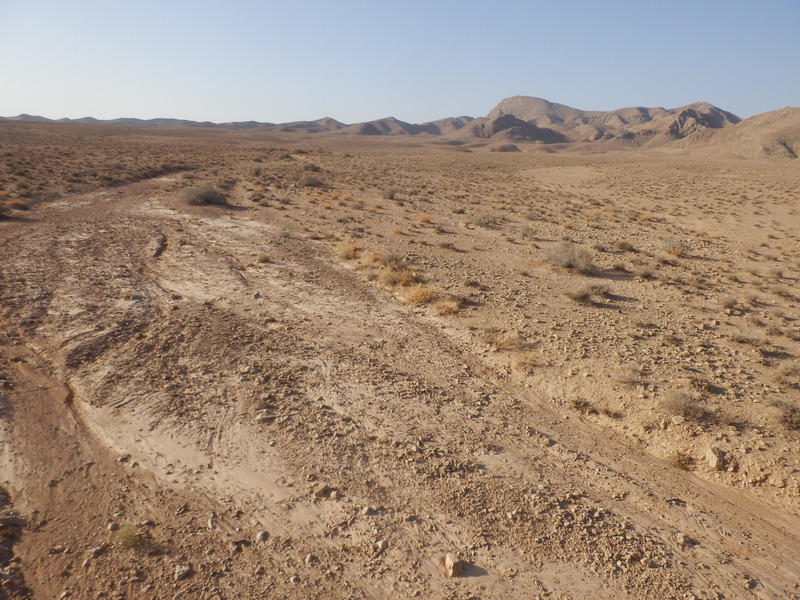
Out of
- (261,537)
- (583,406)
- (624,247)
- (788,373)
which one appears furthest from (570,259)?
(261,537)

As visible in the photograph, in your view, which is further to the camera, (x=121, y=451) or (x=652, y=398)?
(x=652, y=398)

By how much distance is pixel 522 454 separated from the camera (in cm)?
585

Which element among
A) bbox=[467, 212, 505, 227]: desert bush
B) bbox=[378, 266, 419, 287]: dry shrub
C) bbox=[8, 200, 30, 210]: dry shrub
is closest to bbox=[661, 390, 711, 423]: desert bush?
bbox=[378, 266, 419, 287]: dry shrub

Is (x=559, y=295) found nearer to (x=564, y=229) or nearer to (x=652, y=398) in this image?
(x=652, y=398)

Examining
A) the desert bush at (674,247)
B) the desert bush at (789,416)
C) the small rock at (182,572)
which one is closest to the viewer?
the small rock at (182,572)

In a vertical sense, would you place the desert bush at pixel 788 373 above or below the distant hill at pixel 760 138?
below

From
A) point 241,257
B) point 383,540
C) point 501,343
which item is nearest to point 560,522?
point 383,540

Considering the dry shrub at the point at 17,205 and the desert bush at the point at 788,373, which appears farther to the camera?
the dry shrub at the point at 17,205

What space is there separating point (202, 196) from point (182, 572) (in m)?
19.7

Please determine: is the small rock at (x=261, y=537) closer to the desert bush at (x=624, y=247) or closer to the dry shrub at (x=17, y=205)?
the desert bush at (x=624, y=247)

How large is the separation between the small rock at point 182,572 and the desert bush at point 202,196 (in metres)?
19.4

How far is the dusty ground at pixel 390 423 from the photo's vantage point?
14.3ft

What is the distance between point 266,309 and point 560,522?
7.14 metres

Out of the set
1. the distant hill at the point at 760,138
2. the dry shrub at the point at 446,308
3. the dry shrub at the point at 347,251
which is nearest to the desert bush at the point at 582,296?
the dry shrub at the point at 446,308
